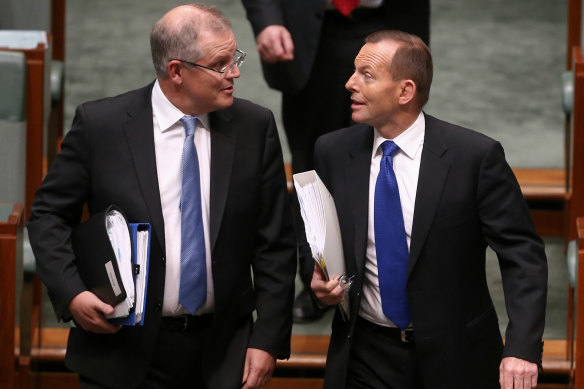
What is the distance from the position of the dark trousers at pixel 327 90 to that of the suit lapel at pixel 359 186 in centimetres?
99

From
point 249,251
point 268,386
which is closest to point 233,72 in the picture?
point 249,251

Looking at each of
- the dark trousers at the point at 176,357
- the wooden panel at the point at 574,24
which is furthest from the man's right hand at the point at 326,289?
the wooden panel at the point at 574,24

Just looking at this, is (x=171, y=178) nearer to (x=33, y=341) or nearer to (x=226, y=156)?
(x=226, y=156)

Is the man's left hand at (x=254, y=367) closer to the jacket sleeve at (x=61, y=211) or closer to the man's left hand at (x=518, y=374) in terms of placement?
the jacket sleeve at (x=61, y=211)

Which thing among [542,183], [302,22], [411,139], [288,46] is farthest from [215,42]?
[542,183]

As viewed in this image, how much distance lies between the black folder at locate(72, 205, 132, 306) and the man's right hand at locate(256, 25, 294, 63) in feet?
4.10

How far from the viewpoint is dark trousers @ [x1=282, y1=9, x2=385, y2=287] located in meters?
4.57

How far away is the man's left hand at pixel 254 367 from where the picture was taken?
3.47 m

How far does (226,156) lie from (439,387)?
0.80 metres

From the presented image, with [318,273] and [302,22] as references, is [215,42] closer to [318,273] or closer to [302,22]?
[318,273]

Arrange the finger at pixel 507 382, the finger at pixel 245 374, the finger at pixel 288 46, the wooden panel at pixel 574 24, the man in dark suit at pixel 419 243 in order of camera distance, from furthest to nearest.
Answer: the wooden panel at pixel 574 24, the finger at pixel 288 46, the finger at pixel 245 374, the man in dark suit at pixel 419 243, the finger at pixel 507 382

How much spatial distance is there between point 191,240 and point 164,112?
34cm

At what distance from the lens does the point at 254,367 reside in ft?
11.4

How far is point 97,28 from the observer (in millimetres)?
7926
